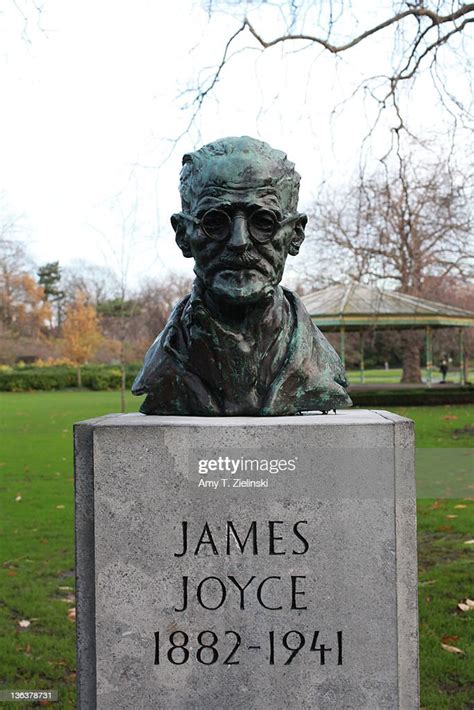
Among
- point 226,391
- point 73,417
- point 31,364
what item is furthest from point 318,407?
point 31,364

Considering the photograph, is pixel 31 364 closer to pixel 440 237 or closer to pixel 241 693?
pixel 440 237

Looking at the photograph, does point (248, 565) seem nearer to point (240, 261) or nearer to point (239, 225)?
point (240, 261)

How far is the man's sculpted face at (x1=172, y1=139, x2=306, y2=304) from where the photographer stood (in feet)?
12.3

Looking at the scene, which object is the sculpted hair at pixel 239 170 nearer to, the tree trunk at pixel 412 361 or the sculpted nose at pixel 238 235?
the sculpted nose at pixel 238 235

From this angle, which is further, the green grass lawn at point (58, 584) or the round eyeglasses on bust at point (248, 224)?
the green grass lawn at point (58, 584)

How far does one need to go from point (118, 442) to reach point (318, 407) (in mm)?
1217

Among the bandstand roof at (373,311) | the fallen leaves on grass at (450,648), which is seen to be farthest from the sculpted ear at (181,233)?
the bandstand roof at (373,311)

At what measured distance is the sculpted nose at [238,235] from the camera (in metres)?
3.70

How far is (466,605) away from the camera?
19.2ft

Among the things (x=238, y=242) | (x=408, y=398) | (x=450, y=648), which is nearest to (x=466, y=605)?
(x=450, y=648)

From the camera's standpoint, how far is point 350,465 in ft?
11.7

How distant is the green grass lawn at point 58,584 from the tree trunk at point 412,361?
20.3 m

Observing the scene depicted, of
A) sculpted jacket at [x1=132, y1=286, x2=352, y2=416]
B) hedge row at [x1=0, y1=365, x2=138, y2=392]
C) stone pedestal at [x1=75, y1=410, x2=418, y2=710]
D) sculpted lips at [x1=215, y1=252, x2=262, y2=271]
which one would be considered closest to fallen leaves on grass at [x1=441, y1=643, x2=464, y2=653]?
stone pedestal at [x1=75, y1=410, x2=418, y2=710]

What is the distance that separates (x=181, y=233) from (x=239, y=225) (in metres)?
0.46
